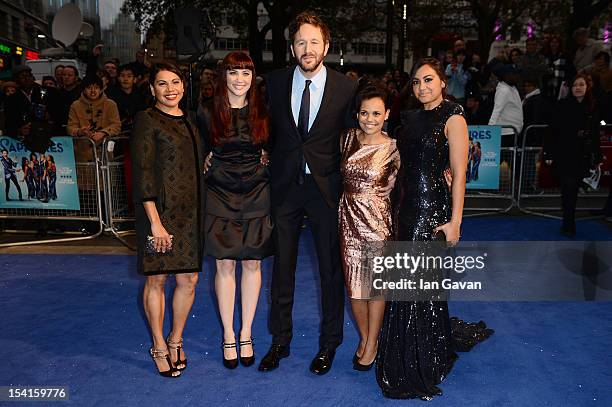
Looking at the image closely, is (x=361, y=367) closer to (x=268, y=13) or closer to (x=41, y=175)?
(x=41, y=175)

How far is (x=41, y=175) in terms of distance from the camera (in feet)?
23.2

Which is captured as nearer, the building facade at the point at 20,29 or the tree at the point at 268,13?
the tree at the point at 268,13

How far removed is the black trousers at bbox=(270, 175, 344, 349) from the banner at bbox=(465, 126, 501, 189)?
4.89m

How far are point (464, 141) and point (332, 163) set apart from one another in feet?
2.73

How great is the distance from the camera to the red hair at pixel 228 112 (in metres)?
3.48

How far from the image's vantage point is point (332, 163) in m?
3.61

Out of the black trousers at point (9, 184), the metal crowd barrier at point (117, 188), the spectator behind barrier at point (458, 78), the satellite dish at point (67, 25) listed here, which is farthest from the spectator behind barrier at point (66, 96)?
the spectator behind barrier at point (458, 78)

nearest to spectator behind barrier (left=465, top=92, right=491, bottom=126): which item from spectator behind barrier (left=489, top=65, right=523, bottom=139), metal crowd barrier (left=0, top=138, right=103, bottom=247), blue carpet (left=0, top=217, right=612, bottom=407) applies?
spectator behind barrier (left=489, top=65, right=523, bottom=139)

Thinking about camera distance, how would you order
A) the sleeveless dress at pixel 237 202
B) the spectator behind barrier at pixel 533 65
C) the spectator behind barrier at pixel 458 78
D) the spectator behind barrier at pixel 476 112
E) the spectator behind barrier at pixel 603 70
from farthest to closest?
the spectator behind barrier at pixel 533 65
the spectator behind barrier at pixel 458 78
the spectator behind barrier at pixel 476 112
the spectator behind barrier at pixel 603 70
the sleeveless dress at pixel 237 202

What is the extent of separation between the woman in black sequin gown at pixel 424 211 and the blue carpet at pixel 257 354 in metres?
0.16

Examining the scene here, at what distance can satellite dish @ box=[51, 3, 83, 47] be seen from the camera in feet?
37.6

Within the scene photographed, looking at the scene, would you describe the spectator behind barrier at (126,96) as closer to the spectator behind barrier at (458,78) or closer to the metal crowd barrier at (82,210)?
the metal crowd barrier at (82,210)

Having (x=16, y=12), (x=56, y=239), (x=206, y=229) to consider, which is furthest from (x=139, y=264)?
(x=16, y=12)

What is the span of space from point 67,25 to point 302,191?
32.6ft
